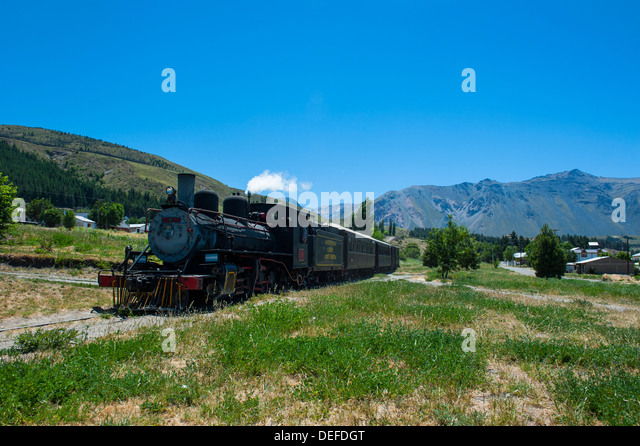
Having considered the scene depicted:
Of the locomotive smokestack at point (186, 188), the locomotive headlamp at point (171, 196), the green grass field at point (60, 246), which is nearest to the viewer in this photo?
the locomotive headlamp at point (171, 196)

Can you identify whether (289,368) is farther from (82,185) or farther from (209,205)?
(82,185)

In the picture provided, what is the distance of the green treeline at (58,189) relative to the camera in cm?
12494

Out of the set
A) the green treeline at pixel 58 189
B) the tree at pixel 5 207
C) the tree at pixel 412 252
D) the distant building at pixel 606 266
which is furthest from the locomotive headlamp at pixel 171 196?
the green treeline at pixel 58 189

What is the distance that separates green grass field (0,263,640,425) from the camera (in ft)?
13.2

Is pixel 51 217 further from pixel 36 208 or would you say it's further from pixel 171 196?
pixel 171 196

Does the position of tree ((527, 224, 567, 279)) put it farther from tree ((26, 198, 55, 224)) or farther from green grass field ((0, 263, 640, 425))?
tree ((26, 198, 55, 224))

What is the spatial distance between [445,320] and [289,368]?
17.5 feet

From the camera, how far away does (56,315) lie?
10.8 meters

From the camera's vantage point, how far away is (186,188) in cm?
1283

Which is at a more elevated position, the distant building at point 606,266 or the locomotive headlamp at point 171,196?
the locomotive headlamp at point 171,196

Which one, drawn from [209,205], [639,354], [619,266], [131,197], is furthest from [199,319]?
[131,197]

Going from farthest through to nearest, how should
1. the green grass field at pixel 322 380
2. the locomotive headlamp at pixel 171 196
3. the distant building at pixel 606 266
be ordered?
the distant building at pixel 606 266
the locomotive headlamp at pixel 171 196
the green grass field at pixel 322 380

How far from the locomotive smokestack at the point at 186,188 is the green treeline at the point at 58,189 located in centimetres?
12903

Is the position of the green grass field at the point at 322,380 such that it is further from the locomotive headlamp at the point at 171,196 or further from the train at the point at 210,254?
the locomotive headlamp at the point at 171,196
